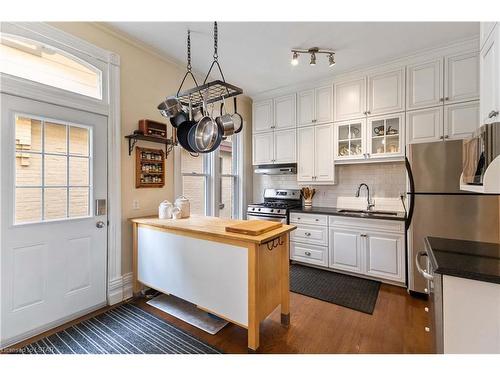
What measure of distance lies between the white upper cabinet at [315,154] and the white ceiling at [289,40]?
85cm

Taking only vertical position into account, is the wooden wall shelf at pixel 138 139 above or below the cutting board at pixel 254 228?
above

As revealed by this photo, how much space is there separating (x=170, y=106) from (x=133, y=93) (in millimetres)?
979

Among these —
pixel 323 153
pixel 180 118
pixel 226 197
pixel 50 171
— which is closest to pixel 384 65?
pixel 323 153

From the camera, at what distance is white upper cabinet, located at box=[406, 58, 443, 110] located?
8.95 feet

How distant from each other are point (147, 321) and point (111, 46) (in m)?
2.72

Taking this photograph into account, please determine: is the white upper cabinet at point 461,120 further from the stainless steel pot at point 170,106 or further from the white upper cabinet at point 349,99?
the stainless steel pot at point 170,106

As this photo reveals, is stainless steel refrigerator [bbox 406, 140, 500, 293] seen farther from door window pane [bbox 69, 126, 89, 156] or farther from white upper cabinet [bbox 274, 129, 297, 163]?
door window pane [bbox 69, 126, 89, 156]

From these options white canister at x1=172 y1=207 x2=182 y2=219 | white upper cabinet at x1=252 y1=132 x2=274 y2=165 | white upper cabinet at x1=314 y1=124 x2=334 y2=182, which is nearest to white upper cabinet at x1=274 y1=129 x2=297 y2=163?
white upper cabinet at x1=252 y1=132 x2=274 y2=165

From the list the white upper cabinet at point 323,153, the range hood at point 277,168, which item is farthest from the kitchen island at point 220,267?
the range hood at point 277,168

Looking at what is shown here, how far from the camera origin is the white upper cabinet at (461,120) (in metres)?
2.56

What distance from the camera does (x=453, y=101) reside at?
265 cm
